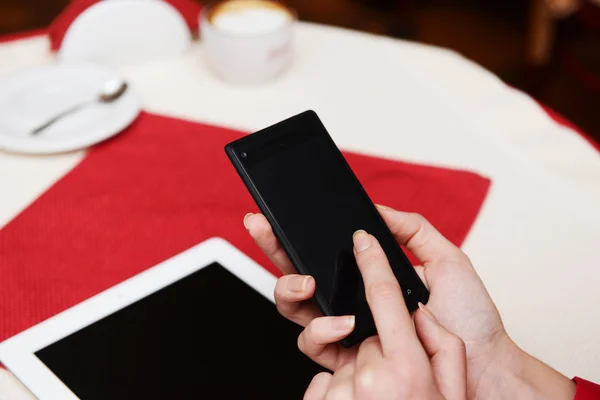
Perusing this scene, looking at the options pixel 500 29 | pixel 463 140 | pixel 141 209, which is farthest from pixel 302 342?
pixel 500 29

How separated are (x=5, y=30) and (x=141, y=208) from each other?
1935mm

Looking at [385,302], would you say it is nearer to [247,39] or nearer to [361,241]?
[361,241]

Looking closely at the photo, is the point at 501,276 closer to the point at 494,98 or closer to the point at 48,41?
the point at 494,98

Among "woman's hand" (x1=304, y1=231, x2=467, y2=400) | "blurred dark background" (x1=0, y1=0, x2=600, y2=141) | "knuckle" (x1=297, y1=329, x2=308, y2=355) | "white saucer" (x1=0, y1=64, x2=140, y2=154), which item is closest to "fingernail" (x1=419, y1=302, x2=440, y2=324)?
"woman's hand" (x1=304, y1=231, x2=467, y2=400)

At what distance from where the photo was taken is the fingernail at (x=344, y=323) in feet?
1.65

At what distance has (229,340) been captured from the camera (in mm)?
579

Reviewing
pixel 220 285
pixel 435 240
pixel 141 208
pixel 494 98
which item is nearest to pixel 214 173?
pixel 141 208

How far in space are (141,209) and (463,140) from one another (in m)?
0.45

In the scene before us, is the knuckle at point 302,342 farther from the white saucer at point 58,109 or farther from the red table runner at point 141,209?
the white saucer at point 58,109

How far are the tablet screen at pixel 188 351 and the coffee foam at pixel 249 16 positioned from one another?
49cm

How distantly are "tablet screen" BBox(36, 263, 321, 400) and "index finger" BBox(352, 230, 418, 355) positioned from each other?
0.11 meters

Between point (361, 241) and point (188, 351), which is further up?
point (361, 241)

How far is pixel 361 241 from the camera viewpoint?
1.75 feet

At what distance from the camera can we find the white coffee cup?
3.09ft
